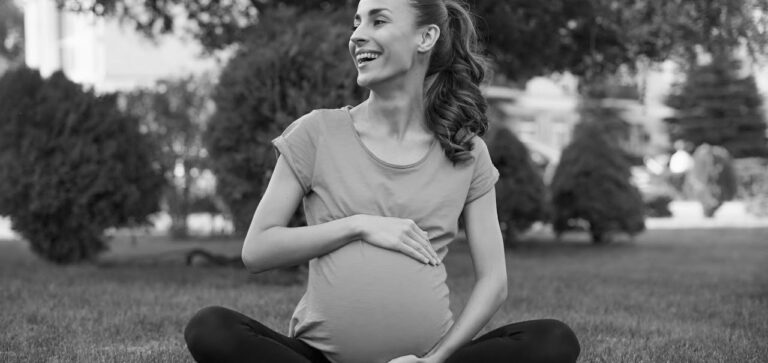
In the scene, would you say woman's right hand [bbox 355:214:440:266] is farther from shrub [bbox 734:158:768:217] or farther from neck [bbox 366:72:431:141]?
shrub [bbox 734:158:768:217]

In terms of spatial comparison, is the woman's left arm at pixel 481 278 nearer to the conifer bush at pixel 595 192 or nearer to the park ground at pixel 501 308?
the park ground at pixel 501 308

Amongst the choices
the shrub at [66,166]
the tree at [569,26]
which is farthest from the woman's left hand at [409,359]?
the shrub at [66,166]

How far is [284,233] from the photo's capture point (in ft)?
8.61

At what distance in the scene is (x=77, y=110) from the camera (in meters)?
8.26

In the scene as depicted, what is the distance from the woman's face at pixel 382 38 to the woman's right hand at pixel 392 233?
0.49m

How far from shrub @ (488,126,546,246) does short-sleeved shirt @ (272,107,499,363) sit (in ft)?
27.9

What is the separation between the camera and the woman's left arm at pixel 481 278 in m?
2.64

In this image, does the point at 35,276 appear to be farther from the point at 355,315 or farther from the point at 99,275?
the point at 355,315

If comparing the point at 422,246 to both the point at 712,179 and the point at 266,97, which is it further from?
the point at 712,179

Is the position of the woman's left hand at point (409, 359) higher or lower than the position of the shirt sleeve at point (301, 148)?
lower

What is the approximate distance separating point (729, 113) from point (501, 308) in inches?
1622

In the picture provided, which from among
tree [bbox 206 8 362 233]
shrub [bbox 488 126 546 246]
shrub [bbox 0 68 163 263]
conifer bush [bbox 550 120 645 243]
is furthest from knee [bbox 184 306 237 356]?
conifer bush [bbox 550 120 645 243]

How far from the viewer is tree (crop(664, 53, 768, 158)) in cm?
4262

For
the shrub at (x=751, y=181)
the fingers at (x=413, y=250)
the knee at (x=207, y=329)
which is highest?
the fingers at (x=413, y=250)
